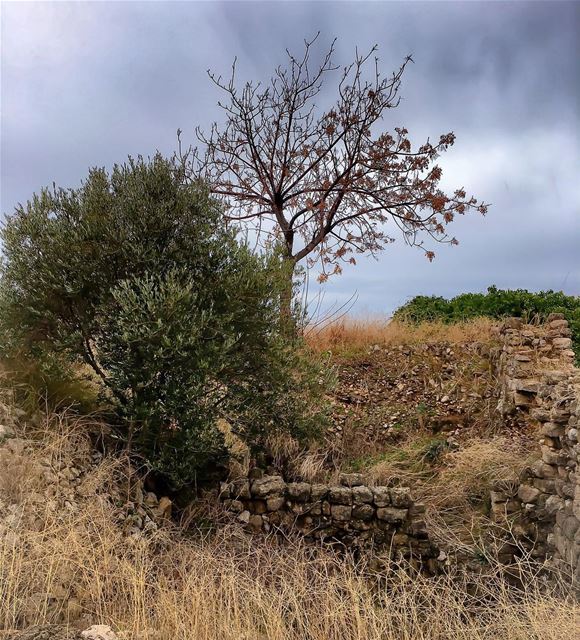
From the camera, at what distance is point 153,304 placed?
4.84 metres

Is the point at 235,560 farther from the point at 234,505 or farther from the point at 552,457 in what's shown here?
the point at 552,457

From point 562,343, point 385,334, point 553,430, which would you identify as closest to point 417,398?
point 385,334

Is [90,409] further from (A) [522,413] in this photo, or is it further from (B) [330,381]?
(A) [522,413]

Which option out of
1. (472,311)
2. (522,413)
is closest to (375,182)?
(472,311)

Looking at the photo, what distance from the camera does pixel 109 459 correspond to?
5.23 m

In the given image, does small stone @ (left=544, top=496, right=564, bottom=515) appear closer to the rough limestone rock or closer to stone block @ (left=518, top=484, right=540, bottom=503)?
stone block @ (left=518, top=484, right=540, bottom=503)

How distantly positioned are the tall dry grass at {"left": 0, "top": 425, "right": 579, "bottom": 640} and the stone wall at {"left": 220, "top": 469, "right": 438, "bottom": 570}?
1076 mm

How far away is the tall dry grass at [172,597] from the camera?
11.5 feet

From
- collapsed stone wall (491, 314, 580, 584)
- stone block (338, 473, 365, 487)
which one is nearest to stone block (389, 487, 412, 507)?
stone block (338, 473, 365, 487)

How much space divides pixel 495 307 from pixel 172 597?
10329 mm

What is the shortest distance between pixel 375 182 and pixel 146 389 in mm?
8141

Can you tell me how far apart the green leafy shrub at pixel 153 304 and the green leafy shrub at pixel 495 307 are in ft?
21.0

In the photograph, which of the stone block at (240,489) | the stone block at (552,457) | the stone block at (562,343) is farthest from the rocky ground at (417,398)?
the stone block at (240,489)

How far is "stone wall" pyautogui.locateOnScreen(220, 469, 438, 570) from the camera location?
582 cm
